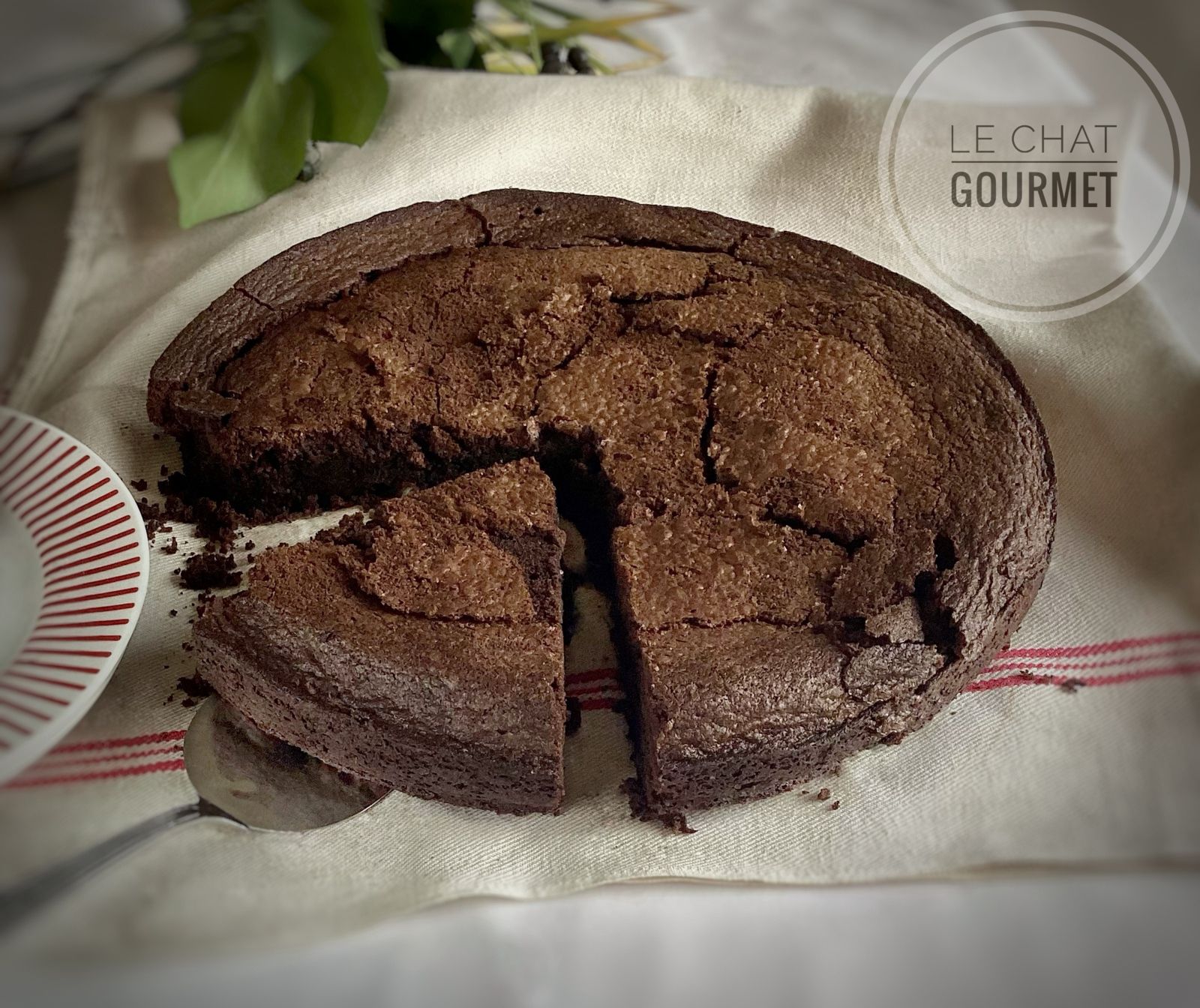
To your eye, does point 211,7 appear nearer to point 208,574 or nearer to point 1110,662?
point 208,574

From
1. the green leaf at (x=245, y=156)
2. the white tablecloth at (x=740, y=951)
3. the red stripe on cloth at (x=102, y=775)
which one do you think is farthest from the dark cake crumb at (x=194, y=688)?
the green leaf at (x=245, y=156)

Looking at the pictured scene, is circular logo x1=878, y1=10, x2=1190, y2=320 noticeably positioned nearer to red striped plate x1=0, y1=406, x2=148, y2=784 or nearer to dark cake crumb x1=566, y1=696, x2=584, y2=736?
dark cake crumb x1=566, y1=696, x2=584, y2=736

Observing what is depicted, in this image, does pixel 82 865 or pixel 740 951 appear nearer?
pixel 82 865

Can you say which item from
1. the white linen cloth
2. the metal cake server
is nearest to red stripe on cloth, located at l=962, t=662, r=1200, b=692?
the white linen cloth

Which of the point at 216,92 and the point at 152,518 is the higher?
the point at 216,92

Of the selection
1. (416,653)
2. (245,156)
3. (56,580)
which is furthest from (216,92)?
(416,653)

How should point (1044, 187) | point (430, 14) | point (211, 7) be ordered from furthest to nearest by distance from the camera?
point (430, 14) → point (1044, 187) → point (211, 7)
